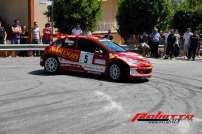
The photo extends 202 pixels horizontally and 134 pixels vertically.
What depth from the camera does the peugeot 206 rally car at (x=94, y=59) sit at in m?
17.5

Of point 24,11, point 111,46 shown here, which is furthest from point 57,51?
point 24,11

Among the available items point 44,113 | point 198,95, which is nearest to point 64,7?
point 198,95

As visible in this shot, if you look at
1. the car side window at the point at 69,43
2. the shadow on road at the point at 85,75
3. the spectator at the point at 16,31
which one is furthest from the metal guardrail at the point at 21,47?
the car side window at the point at 69,43

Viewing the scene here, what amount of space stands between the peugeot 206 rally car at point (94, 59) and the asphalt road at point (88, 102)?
365 millimetres

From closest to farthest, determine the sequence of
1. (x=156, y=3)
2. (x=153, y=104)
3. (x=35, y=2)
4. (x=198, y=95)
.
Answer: (x=153, y=104) → (x=198, y=95) → (x=156, y=3) → (x=35, y=2)

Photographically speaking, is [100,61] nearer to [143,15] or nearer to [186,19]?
[143,15]

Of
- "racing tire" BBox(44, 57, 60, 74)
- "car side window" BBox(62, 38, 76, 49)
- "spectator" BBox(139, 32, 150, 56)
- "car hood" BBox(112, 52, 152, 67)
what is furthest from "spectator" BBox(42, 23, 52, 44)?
"car hood" BBox(112, 52, 152, 67)

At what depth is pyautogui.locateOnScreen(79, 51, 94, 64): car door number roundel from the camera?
720 inches

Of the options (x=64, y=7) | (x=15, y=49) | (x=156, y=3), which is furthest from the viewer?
(x=156, y=3)

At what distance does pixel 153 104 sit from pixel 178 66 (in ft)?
37.3

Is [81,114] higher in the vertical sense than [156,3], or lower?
lower

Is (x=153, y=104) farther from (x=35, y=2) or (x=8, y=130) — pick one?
(x=35, y=2)

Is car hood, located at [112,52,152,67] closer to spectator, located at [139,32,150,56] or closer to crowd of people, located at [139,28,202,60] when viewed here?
crowd of people, located at [139,28,202,60]

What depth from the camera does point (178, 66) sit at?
2428cm
